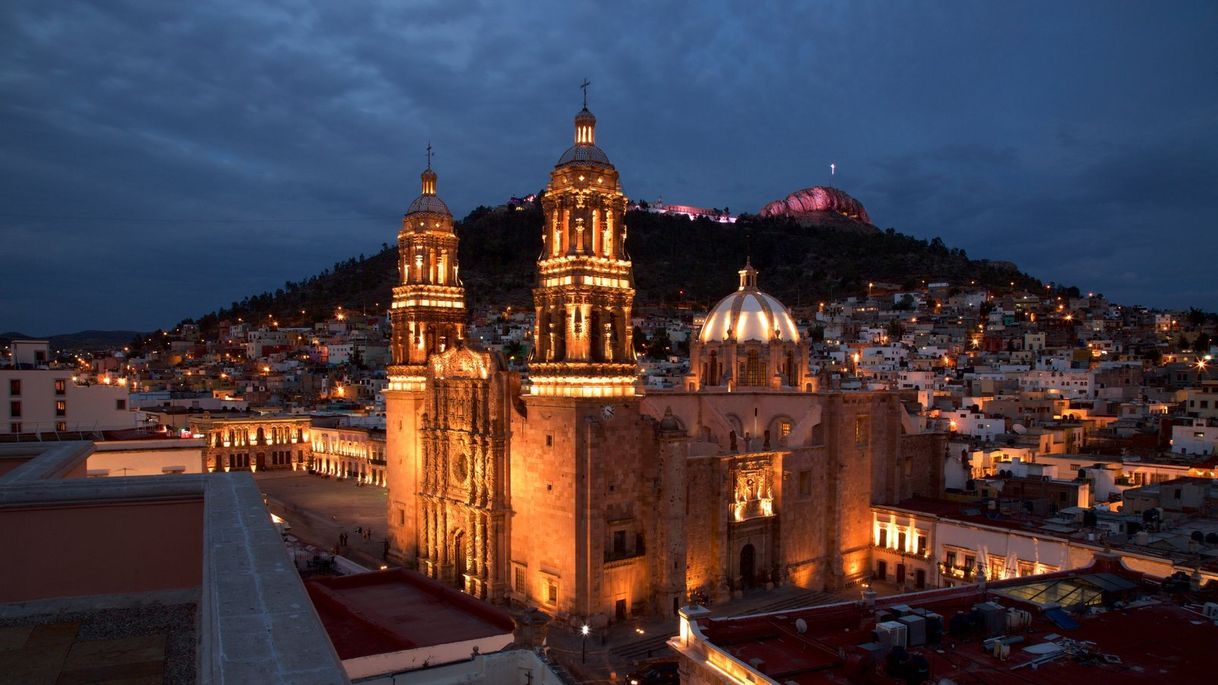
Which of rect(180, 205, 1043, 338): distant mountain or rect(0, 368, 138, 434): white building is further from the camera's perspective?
rect(180, 205, 1043, 338): distant mountain

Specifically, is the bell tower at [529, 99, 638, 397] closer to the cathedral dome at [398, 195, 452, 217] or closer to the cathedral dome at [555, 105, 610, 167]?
the cathedral dome at [555, 105, 610, 167]

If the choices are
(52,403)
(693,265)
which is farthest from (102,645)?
(693,265)

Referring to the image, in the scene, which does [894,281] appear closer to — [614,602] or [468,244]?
[468,244]

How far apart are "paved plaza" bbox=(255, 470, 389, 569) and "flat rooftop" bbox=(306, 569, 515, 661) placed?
13.8 metres

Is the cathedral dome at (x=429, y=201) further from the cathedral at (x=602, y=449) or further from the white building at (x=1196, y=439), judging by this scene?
the white building at (x=1196, y=439)

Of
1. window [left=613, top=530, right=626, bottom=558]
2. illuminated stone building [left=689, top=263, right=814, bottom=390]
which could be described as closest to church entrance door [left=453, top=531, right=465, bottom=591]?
window [left=613, top=530, right=626, bottom=558]

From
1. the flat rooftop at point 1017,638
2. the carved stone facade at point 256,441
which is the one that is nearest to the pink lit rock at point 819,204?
the carved stone facade at point 256,441

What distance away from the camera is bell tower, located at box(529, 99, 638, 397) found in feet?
88.5

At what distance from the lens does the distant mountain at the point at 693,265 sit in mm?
132625

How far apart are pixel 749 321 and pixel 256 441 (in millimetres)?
45491

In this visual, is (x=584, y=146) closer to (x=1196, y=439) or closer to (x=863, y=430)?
(x=863, y=430)

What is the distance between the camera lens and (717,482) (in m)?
29.2

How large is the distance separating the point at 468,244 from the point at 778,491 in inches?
4679

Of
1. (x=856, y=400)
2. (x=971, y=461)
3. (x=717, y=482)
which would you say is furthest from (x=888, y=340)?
(x=717, y=482)
